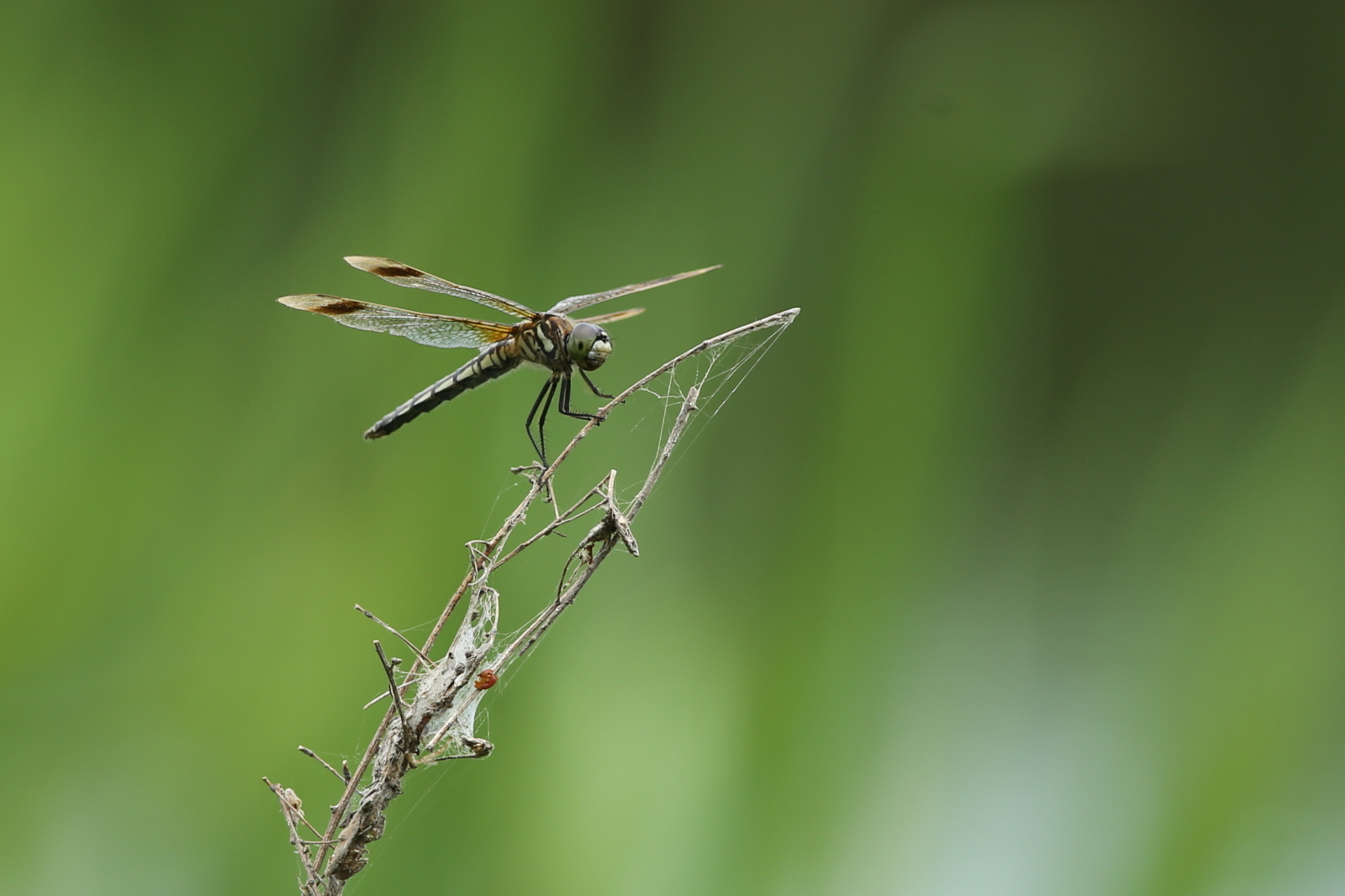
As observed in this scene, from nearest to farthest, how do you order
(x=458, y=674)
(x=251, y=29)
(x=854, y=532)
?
(x=458, y=674) < (x=251, y=29) < (x=854, y=532)

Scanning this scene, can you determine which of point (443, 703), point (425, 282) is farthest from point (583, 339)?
point (443, 703)

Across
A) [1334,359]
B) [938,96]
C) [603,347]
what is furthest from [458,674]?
[1334,359]

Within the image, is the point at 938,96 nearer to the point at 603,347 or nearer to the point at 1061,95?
the point at 1061,95

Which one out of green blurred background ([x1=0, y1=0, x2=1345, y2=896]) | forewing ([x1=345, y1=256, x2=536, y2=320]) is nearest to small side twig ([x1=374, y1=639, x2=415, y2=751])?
forewing ([x1=345, y1=256, x2=536, y2=320])

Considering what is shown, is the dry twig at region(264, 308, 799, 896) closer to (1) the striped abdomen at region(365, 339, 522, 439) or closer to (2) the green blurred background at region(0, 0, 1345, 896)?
(1) the striped abdomen at region(365, 339, 522, 439)

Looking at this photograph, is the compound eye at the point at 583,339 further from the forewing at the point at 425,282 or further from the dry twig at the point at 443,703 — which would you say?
the dry twig at the point at 443,703

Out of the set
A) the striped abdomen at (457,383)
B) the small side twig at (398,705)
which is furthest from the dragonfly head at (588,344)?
the small side twig at (398,705)

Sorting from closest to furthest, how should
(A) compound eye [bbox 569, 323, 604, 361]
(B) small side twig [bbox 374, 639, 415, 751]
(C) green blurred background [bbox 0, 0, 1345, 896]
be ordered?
(B) small side twig [bbox 374, 639, 415, 751]
(A) compound eye [bbox 569, 323, 604, 361]
(C) green blurred background [bbox 0, 0, 1345, 896]
